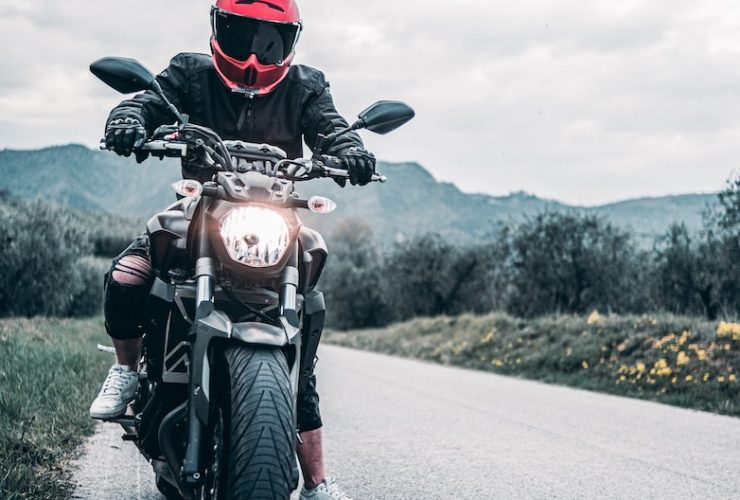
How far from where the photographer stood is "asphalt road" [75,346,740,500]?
4.85m

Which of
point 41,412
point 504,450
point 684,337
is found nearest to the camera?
point 41,412

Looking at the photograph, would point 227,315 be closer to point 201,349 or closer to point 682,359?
point 201,349

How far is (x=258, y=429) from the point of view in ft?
8.71

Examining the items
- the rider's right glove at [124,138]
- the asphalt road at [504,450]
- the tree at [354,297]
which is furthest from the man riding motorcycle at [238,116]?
the tree at [354,297]

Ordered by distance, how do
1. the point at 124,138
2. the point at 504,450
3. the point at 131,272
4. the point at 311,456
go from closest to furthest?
the point at 124,138
the point at 131,272
the point at 311,456
the point at 504,450

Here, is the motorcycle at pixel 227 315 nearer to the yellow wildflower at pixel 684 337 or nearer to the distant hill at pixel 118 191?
the distant hill at pixel 118 191

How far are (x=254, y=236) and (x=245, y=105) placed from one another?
111 cm

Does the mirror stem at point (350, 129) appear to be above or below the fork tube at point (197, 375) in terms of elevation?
above

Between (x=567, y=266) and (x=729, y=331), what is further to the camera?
(x=567, y=266)

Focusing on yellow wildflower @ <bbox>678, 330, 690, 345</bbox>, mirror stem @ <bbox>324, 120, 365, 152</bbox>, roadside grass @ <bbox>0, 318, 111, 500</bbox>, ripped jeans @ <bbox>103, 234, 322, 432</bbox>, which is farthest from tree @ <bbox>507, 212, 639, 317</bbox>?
ripped jeans @ <bbox>103, 234, 322, 432</bbox>

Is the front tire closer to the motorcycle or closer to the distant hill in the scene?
the motorcycle

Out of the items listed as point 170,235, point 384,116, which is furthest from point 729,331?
point 170,235

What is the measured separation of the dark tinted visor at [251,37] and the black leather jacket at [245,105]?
0.91 feet

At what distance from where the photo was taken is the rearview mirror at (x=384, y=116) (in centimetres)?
378
